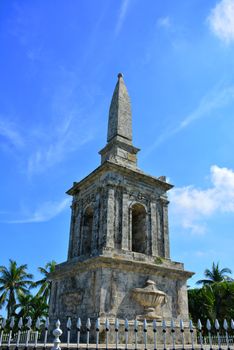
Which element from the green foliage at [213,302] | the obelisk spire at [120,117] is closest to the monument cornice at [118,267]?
the obelisk spire at [120,117]

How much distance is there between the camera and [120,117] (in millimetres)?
18500

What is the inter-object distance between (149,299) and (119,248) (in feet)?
8.24

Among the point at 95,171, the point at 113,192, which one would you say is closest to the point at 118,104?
the point at 95,171

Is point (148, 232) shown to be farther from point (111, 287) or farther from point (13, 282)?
point (13, 282)

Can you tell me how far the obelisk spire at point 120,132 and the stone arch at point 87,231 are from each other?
3092mm

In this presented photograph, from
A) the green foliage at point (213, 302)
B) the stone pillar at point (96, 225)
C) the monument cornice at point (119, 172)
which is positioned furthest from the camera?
the green foliage at point (213, 302)

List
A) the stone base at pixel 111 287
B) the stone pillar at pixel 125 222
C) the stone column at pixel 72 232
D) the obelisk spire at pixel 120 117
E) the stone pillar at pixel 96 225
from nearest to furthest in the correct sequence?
the stone base at pixel 111 287 → the stone pillar at pixel 125 222 → the stone pillar at pixel 96 225 → the stone column at pixel 72 232 → the obelisk spire at pixel 120 117

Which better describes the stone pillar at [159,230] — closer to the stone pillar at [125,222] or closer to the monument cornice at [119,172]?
the monument cornice at [119,172]

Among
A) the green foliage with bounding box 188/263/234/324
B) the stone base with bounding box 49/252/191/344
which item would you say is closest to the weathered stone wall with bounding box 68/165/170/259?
the stone base with bounding box 49/252/191/344

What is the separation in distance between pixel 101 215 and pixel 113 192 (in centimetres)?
125

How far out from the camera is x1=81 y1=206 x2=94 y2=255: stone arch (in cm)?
1622

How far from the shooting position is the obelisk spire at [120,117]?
18.1 meters

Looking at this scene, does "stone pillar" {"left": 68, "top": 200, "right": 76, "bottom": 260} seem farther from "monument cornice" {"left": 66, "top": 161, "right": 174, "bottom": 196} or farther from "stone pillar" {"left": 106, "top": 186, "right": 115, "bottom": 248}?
"stone pillar" {"left": 106, "top": 186, "right": 115, "bottom": 248}

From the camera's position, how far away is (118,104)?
62.0 ft
